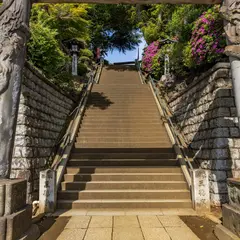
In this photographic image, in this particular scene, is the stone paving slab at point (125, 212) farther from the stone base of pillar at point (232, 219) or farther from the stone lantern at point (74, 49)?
the stone lantern at point (74, 49)

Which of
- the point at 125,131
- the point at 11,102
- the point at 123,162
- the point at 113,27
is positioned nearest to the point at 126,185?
the point at 123,162

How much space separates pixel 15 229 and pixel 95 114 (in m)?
7.46

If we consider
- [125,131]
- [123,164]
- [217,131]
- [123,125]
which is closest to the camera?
[217,131]

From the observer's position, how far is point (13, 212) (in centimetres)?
319

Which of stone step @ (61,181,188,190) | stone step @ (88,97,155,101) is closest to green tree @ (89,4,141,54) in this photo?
stone step @ (88,97,155,101)

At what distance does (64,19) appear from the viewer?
1122 cm

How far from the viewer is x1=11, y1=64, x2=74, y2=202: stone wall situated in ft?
18.3

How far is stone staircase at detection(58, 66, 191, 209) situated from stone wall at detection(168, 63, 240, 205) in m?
0.78

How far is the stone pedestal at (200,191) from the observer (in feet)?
16.9

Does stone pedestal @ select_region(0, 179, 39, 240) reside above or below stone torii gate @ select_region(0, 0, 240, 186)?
below

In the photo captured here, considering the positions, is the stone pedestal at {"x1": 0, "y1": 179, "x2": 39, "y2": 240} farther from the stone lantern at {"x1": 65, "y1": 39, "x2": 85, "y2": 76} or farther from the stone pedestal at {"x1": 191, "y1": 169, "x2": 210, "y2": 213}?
the stone lantern at {"x1": 65, "y1": 39, "x2": 85, "y2": 76}

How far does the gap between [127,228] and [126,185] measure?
1854 millimetres

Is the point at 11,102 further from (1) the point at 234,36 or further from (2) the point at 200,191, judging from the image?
(2) the point at 200,191

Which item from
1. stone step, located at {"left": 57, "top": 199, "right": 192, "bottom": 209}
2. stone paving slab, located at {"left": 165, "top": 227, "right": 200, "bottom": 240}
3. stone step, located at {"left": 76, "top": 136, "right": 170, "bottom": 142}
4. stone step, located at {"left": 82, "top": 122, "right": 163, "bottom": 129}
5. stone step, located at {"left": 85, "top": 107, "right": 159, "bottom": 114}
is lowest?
stone paving slab, located at {"left": 165, "top": 227, "right": 200, "bottom": 240}
